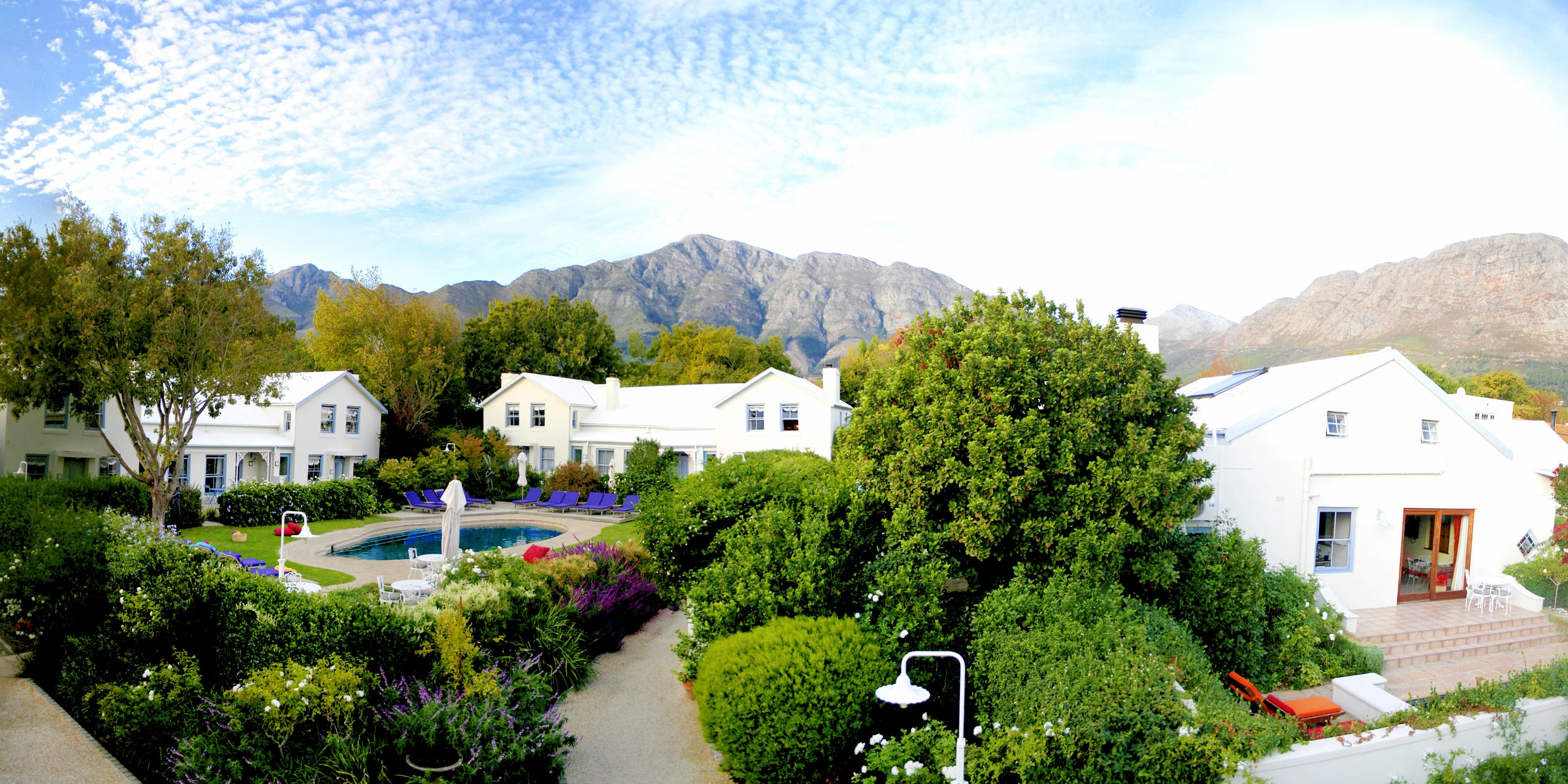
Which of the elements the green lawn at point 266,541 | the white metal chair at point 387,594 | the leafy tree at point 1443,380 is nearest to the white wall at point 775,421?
the green lawn at point 266,541

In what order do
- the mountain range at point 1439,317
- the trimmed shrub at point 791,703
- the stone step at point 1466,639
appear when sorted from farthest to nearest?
the mountain range at point 1439,317 < the stone step at point 1466,639 < the trimmed shrub at point 791,703

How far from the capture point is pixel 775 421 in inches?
1244

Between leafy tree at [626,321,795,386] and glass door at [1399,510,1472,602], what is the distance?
38859mm

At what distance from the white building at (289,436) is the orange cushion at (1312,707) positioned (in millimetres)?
30158

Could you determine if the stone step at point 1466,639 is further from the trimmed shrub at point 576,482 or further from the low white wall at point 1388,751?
the trimmed shrub at point 576,482

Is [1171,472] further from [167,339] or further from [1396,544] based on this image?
[167,339]

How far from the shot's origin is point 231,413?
29750 millimetres

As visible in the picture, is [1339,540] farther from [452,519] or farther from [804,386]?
[452,519]

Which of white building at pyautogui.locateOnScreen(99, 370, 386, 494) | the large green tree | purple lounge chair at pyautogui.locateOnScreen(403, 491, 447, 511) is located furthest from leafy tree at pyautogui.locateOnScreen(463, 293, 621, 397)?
the large green tree

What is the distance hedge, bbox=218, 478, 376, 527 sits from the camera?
24.4 meters

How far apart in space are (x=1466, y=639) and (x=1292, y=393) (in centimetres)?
564

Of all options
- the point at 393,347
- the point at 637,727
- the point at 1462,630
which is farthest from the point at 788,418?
the point at 637,727

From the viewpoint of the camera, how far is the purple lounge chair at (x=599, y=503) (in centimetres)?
3092

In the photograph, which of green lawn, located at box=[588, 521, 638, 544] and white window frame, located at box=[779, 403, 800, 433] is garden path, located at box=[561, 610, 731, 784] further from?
white window frame, located at box=[779, 403, 800, 433]
